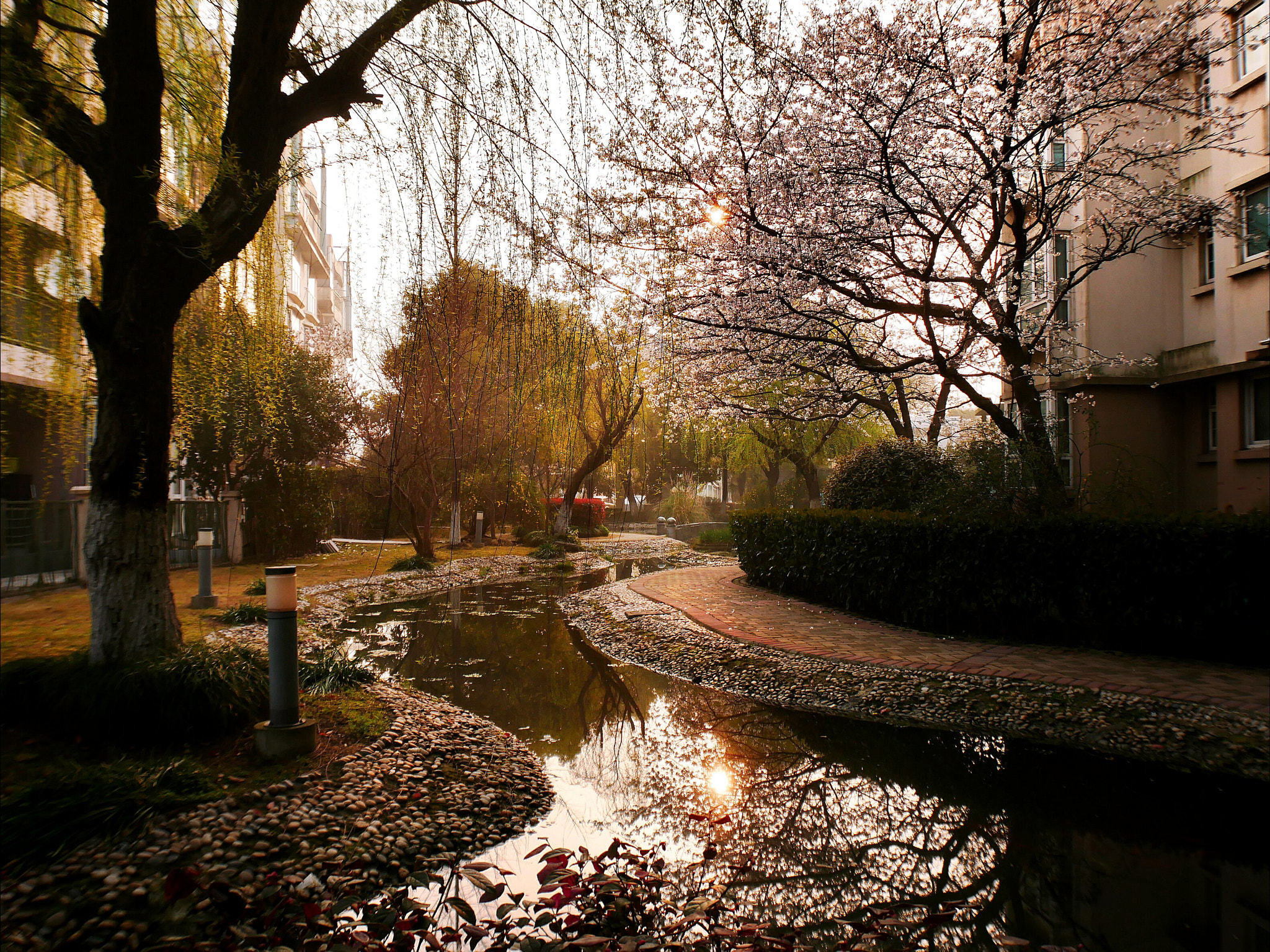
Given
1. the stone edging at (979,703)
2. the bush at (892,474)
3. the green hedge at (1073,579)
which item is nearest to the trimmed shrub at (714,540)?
the bush at (892,474)

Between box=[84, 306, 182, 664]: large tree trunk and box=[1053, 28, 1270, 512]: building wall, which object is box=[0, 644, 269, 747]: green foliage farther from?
box=[1053, 28, 1270, 512]: building wall

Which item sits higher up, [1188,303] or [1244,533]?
[1188,303]

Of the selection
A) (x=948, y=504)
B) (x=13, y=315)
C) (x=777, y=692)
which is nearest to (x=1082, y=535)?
(x=948, y=504)

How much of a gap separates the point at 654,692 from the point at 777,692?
111cm

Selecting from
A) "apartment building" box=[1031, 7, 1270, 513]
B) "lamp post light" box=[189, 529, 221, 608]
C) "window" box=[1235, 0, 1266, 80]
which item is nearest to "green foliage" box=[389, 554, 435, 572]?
"lamp post light" box=[189, 529, 221, 608]

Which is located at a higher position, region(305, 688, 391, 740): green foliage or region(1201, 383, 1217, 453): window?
region(1201, 383, 1217, 453): window

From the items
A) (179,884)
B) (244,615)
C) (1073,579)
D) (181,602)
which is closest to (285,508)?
(181,602)

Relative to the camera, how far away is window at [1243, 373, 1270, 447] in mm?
11547

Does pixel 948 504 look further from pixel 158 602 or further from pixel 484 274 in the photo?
pixel 158 602

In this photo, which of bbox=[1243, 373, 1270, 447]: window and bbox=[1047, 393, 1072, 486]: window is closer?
bbox=[1243, 373, 1270, 447]: window

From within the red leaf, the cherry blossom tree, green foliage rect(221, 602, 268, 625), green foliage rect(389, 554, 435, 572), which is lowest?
green foliage rect(389, 554, 435, 572)

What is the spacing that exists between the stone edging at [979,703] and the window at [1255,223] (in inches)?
386

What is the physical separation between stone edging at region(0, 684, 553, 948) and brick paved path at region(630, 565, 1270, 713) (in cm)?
398

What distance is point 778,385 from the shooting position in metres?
14.6
